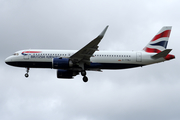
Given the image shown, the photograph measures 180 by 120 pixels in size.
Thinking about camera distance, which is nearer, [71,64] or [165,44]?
[71,64]

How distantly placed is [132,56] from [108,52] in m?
3.16

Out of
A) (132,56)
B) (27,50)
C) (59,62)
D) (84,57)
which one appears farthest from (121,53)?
(27,50)

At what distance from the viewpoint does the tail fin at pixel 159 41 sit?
4991cm

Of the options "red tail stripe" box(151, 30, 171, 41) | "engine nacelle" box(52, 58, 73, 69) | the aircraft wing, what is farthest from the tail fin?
"engine nacelle" box(52, 58, 73, 69)

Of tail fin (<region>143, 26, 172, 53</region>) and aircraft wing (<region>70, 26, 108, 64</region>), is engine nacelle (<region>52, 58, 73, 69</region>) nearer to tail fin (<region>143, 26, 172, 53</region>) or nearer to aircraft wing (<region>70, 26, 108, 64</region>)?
aircraft wing (<region>70, 26, 108, 64</region>)

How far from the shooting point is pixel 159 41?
50625 millimetres

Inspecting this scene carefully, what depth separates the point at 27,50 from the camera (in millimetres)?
49125

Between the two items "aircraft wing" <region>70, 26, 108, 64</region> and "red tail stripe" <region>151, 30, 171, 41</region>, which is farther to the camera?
"red tail stripe" <region>151, 30, 171, 41</region>

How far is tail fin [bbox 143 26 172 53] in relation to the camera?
164 ft

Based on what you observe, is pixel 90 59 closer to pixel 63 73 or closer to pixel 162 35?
pixel 63 73

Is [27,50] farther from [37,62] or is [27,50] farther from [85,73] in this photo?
[85,73]

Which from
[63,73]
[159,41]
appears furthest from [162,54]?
[63,73]

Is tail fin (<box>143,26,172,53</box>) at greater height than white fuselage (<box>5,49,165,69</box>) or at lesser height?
greater

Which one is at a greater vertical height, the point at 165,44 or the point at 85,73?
the point at 165,44
